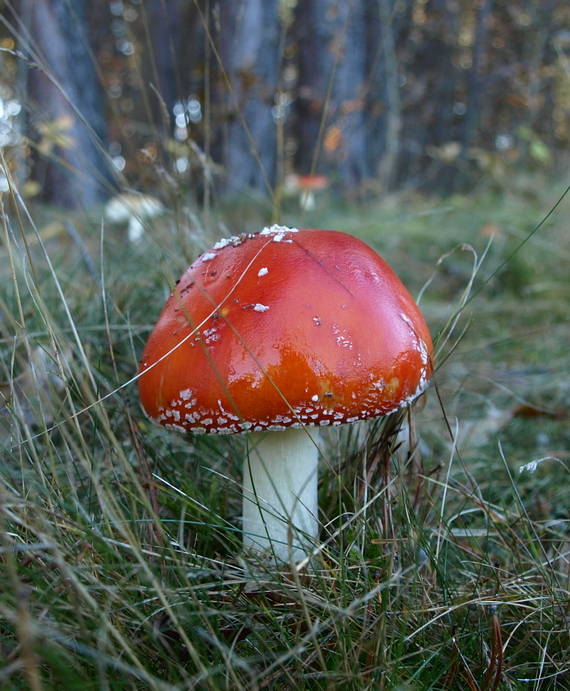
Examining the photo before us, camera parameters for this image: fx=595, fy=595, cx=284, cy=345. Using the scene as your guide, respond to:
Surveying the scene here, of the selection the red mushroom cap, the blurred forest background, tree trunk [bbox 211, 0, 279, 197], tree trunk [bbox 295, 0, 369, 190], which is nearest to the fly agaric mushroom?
the red mushroom cap

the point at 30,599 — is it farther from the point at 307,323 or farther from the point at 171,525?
the point at 307,323

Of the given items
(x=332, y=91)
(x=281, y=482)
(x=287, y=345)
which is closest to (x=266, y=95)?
(x=332, y=91)

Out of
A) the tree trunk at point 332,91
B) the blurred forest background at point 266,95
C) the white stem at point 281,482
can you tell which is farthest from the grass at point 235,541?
the tree trunk at point 332,91

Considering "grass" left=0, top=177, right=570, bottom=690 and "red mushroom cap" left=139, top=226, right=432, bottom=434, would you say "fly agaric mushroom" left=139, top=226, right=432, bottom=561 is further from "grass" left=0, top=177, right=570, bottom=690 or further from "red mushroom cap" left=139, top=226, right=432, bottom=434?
"grass" left=0, top=177, right=570, bottom=690

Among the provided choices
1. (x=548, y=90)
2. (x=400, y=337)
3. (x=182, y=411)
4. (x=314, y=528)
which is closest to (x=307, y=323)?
(x=400, y=337)

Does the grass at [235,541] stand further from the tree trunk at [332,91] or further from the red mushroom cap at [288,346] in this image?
the tree trunk at [332,91]

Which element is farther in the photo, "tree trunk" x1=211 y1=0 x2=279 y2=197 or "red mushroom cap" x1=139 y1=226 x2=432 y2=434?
"tree trunk" x1=211 y1=0 x2=279 y2=197
